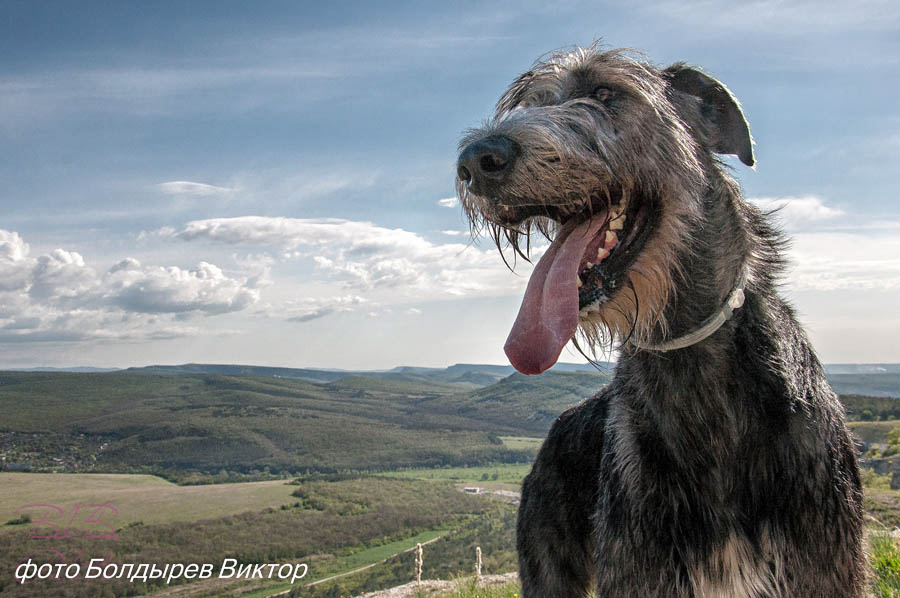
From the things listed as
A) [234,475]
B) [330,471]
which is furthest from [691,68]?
[234,475]

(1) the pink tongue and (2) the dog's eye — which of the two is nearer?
(1) the pink tongue

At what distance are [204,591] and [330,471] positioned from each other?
63.1m

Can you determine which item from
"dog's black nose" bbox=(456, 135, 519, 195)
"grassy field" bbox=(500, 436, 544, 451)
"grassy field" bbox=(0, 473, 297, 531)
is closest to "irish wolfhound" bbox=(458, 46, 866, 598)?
"dog's black nose" bbox=(456, 135, 519, 195)

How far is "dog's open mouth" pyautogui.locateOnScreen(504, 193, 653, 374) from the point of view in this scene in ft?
10.5

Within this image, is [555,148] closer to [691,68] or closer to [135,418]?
[691,68]

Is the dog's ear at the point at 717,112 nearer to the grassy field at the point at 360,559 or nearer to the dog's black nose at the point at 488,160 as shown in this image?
the dog's black nose at the point at 488,160

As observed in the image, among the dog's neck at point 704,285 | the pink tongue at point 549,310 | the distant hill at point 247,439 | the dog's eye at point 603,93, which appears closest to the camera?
the pink tongue at point 549,310

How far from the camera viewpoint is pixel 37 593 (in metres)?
98.6

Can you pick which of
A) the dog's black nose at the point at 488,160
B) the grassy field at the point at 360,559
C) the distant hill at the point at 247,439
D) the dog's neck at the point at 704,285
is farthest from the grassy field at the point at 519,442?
the dog's black nose at the point at 488,160

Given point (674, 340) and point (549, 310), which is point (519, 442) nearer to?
point (674, 340)

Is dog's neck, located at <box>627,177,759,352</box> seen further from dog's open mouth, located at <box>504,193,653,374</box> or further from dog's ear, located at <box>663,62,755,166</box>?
dog's ear, located at <box>663,62,755,166</box>

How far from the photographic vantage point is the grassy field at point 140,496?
401 feet

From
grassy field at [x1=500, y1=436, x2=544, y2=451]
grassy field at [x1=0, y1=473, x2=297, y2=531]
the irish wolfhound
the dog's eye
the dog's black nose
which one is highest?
the dog's eye

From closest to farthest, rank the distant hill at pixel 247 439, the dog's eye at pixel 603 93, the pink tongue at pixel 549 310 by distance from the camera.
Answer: the pink tongue at pixel 549 310 < the dog's eye at pixel 603 93 < the distant hill at pixel 247 439
